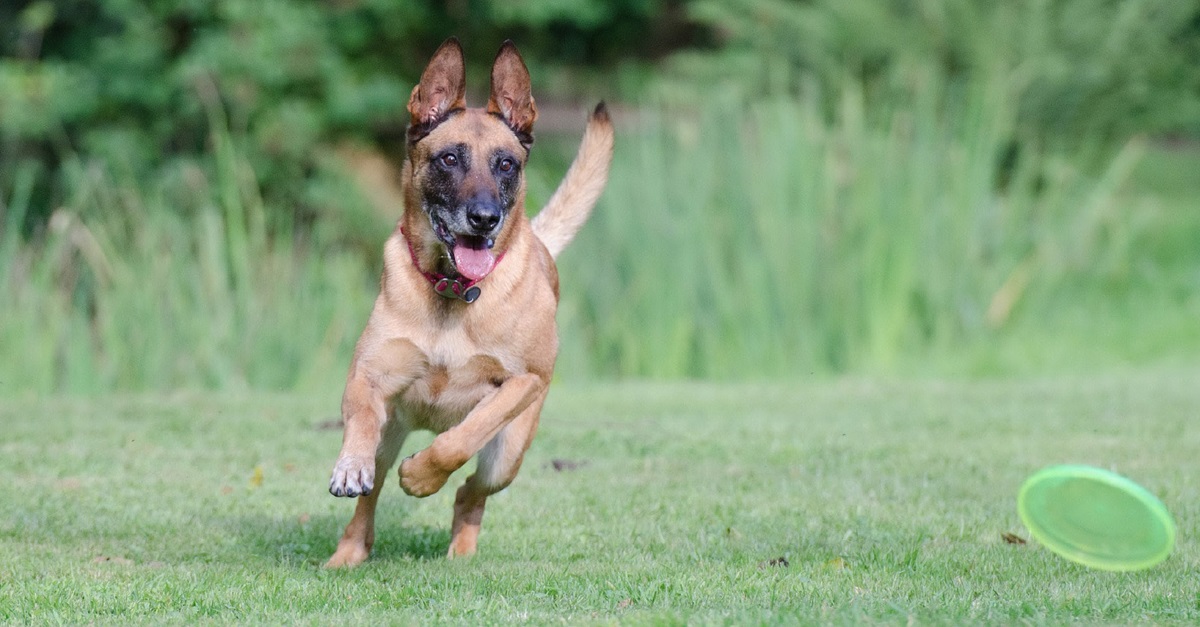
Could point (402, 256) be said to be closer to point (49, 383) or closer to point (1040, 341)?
point (49, 383)

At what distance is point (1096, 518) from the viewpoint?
4980 mm

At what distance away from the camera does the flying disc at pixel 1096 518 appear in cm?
473

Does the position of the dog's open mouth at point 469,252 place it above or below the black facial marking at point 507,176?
below

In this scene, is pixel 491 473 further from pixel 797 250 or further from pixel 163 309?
pixel 797 250

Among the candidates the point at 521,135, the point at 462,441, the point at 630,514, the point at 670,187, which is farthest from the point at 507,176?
the point at 670,187

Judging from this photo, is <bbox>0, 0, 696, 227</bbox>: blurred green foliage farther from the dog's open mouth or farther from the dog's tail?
the dog's open mouth

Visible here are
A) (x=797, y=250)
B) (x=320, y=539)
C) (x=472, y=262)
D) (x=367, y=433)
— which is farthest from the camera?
(x=797, y=250)

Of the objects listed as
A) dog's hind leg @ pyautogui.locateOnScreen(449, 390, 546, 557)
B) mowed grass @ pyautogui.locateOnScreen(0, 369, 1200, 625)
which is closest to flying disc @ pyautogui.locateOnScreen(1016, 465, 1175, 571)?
mowed grass @ pyautogui.locateOnScreen(0, 369, 1200, 625)

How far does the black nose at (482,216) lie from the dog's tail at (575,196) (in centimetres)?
133

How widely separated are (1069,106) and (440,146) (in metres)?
12.4

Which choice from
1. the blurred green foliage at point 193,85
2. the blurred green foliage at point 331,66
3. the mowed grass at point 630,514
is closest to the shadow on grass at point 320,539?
the mowed grass at point 630,514

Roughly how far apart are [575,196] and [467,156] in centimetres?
121

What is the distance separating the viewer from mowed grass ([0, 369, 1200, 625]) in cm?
449

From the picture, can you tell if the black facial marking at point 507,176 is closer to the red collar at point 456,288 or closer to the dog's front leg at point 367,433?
the red collar at point 456,288
